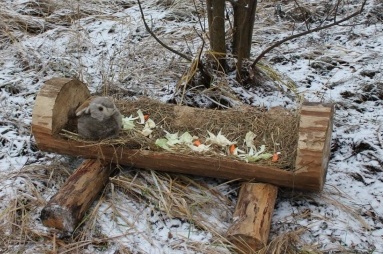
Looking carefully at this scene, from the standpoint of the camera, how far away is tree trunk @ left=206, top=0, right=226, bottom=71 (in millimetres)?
3467

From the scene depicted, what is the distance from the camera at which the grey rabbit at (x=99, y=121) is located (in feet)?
8.83

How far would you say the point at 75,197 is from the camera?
100 inches

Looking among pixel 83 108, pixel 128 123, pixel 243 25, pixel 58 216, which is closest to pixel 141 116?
pixel 128 123

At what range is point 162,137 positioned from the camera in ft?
9.43

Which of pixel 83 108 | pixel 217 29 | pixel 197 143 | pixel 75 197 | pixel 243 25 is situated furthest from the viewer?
pixel 217 29

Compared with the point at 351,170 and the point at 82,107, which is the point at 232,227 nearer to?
the point at 351,170

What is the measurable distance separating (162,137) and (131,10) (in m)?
2.40

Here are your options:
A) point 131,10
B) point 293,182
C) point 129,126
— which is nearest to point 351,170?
point 293,182

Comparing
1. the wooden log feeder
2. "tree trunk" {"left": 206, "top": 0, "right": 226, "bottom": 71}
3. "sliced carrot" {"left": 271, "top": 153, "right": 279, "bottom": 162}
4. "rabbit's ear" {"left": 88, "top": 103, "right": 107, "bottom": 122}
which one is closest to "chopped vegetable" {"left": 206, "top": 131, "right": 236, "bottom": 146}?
the wooden log feeder

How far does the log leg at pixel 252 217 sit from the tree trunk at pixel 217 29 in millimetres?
1354

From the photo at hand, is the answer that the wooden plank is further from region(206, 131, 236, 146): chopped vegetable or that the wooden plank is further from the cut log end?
the cut log end

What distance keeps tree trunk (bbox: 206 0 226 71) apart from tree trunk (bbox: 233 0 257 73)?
0.10 metres

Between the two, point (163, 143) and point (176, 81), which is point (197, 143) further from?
point (176, 81)

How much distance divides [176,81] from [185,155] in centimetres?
128
